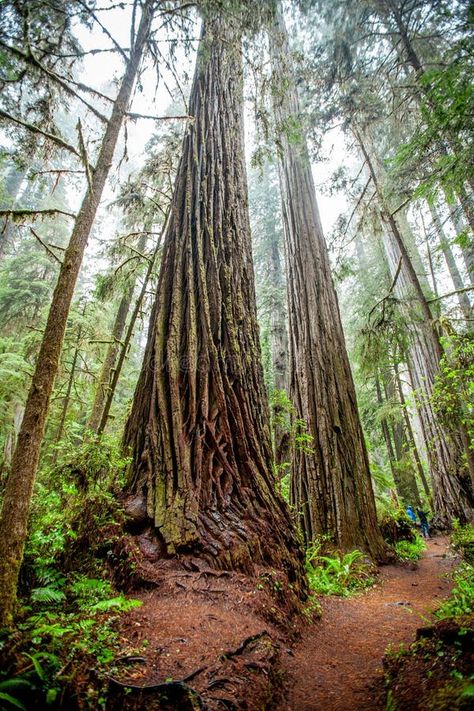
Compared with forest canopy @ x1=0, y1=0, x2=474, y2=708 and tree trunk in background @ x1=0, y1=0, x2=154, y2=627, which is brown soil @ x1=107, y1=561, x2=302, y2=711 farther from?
tree trunk in background @ x1=0, y1=0, x2=154, y2=627

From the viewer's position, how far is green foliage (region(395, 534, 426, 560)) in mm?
5662

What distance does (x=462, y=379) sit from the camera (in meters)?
5.31

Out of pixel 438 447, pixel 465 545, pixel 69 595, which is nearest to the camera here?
pixel 69 595

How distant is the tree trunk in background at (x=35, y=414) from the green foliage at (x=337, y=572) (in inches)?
128

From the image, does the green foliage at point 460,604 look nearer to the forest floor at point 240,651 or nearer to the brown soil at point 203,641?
the forest floor at point 240,651

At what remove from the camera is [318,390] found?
5953 mm

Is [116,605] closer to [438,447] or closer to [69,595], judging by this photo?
[69,595]

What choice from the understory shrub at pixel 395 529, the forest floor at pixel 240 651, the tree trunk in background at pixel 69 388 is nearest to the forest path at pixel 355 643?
the forest floor at pixel 240 651

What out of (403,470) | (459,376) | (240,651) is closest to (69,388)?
(240,651)

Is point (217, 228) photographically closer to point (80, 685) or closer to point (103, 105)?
point (103, 105)

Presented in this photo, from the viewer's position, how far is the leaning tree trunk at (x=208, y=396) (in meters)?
2.74

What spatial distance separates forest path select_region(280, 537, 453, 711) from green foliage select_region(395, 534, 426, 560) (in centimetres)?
110

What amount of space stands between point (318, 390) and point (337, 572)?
2.67 metres

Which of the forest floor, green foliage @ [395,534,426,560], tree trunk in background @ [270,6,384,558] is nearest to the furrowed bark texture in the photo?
green foliage @ [395,534,426,560]
